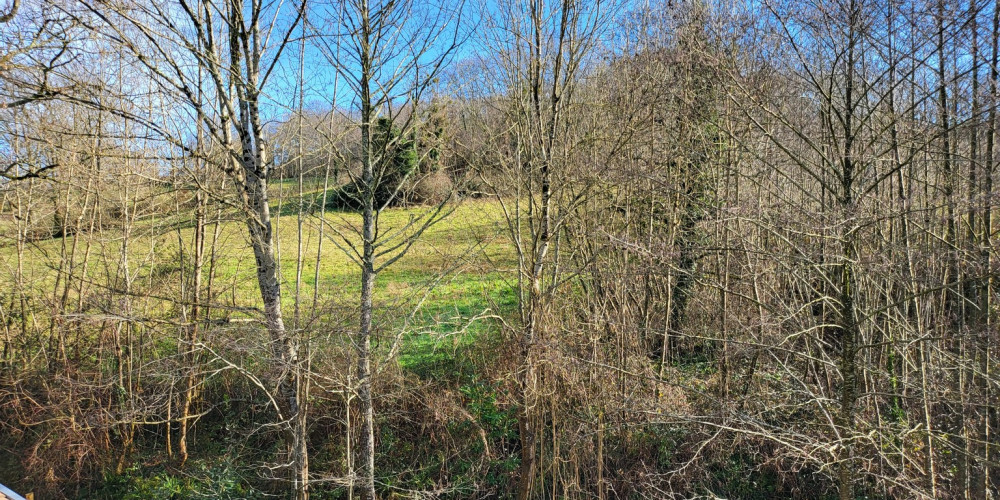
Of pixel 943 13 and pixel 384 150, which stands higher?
pixel 943 13

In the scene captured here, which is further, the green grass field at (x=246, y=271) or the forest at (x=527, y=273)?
the green grass field at (x=246, y=271)

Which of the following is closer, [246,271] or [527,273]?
[527,273]

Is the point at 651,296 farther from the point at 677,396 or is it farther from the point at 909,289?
Result: the point at 909,289

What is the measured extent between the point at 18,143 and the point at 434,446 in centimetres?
721

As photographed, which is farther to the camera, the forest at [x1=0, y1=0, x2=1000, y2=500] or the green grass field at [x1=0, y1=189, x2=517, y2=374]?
the green grass field at [x1=0, y1=189, x2=517, y2=374]

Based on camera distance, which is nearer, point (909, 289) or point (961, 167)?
point (909, 289)

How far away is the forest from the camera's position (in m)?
4.92

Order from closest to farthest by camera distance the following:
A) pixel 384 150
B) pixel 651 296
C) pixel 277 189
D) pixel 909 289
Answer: pixel 909 289, pixel 384 150, pixel 277 189, pixel 651 296

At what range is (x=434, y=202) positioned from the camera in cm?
682

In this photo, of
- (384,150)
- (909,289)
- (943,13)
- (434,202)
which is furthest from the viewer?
(434,202)

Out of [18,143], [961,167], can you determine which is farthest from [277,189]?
[961,167]

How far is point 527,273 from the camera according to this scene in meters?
6.38

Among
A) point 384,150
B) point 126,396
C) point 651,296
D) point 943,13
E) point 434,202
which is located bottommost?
point 126,396

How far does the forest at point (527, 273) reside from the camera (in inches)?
194
